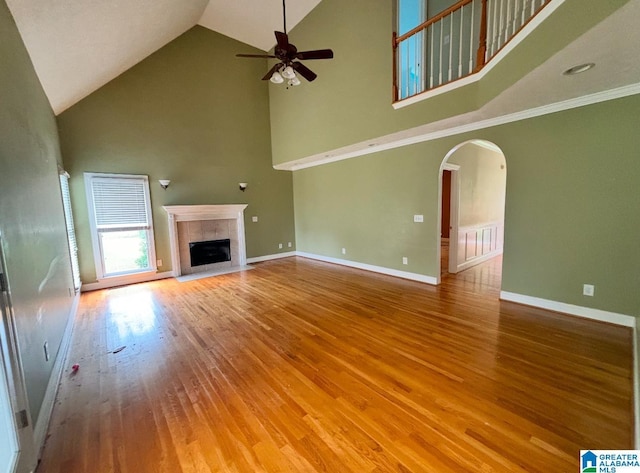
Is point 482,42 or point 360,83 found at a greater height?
point 360,83

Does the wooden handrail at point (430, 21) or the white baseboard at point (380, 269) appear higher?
the wooden handrail at point (430, 21)

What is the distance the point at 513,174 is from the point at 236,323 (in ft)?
13.8

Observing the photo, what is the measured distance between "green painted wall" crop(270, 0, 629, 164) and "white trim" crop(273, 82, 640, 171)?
23cm

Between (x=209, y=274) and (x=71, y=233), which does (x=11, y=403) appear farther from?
(x=209, y=274)

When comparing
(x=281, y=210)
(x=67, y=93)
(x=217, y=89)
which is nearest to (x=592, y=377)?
(x=281, y=210)

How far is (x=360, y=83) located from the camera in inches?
183

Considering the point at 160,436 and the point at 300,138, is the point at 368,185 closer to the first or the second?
the point at 300,138

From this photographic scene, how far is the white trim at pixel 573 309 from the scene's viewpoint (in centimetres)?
295

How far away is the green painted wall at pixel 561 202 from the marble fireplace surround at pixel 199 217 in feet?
12.8

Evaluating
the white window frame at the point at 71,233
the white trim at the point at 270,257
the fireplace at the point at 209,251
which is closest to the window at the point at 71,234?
the white window frame at the point at 71,233

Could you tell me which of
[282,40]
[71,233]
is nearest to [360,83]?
[282,40]

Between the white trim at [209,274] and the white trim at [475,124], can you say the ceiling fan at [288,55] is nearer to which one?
the white trim at [475,124]

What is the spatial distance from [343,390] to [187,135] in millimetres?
6024

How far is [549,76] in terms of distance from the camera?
8.02 feet
